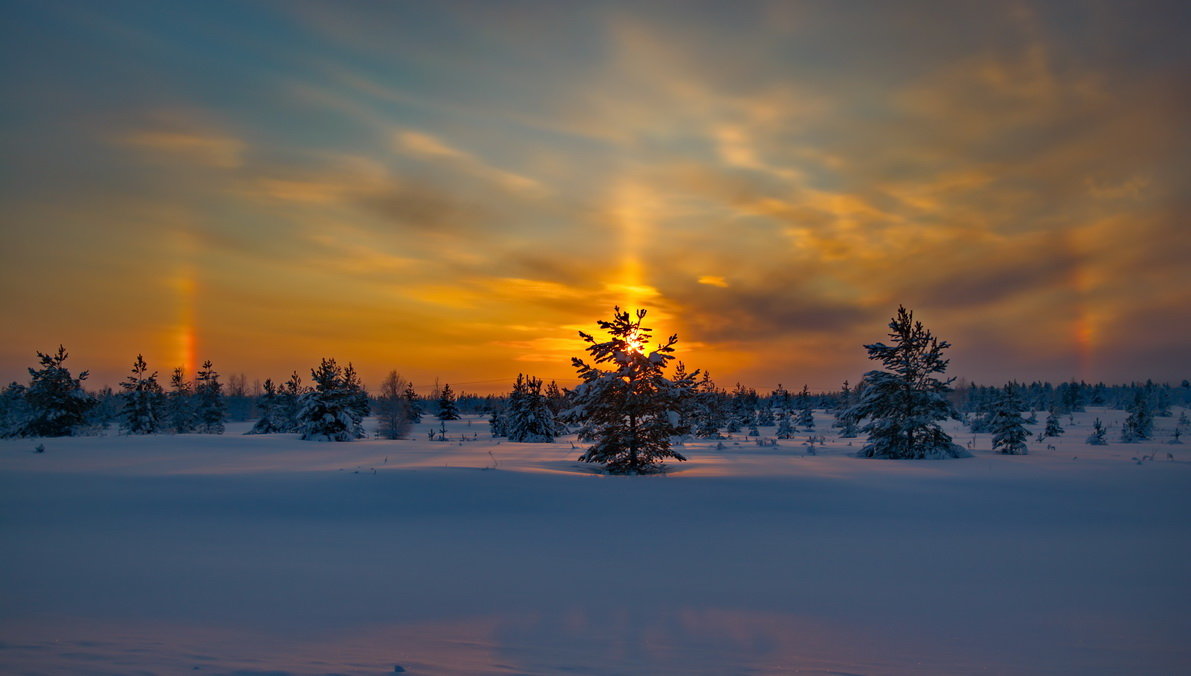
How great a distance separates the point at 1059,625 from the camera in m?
7.64

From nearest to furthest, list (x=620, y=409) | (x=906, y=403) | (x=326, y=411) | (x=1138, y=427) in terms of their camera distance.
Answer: (x=620, y=409) < (x=906, y=403) < (x=326, y=411) < (x=1138, y=427)

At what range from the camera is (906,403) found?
29250mm

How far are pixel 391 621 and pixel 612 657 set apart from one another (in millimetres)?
2980

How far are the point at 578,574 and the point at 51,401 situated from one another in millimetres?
49000

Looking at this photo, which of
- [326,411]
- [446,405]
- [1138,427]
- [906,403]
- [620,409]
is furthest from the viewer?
[446,405]

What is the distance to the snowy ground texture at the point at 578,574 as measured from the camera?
21.2 feet

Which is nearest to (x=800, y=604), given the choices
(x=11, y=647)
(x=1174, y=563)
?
(x=1174, y=563)

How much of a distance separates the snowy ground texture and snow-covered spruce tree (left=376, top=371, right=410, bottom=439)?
52.3m

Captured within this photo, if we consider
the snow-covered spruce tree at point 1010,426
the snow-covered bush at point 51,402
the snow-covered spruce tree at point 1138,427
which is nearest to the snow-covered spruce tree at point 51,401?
the snow-covered bush at point 51,402

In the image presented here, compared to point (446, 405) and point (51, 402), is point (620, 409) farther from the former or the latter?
point (446, 405)

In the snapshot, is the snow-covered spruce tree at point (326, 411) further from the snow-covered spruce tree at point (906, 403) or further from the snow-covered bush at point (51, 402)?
the snow-covered spruce tree at point (906, 403)

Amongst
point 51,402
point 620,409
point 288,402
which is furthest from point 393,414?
point 620,409

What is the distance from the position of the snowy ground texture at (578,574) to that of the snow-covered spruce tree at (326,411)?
65.5ft

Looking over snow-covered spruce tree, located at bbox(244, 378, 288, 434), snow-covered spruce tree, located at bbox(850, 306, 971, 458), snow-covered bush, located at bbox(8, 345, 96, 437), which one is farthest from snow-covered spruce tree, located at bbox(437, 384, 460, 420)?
snow-covered spruce tree, located at bbox(850, 306, 971, 458)
